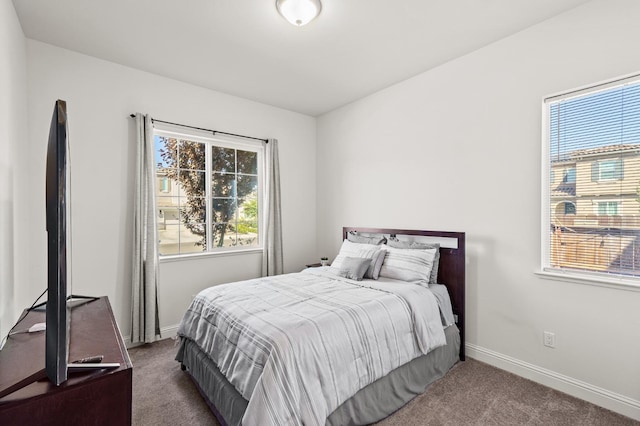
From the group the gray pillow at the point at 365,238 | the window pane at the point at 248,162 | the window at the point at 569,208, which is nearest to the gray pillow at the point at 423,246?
the gray pillow at the point at 365,238

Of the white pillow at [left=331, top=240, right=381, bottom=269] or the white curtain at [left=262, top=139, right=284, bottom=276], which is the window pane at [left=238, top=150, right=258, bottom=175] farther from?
the white pillow at [left=331, top=240, right=381, bottom=269]

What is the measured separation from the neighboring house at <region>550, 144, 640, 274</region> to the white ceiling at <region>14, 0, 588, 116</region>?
3.76ft

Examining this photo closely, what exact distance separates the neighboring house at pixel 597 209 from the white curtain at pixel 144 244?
3.62 meters

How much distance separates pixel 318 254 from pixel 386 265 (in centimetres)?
182

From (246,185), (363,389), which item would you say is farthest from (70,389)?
(246,185)

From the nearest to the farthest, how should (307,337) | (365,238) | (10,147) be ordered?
(307,337)
(10,147)
(365,238)

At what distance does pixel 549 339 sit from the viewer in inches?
92.6

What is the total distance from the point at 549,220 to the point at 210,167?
346 centimetres

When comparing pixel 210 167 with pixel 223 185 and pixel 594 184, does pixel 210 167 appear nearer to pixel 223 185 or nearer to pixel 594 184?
pixel 223 185

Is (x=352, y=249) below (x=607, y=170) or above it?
below

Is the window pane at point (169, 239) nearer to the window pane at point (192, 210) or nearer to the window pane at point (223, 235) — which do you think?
the window pane at point (192, 210)

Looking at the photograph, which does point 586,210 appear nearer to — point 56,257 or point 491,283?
point 491,283

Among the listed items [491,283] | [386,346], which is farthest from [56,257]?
[491,283]

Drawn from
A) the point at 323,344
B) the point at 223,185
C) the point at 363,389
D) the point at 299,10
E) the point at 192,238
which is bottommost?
the point at 363,389
